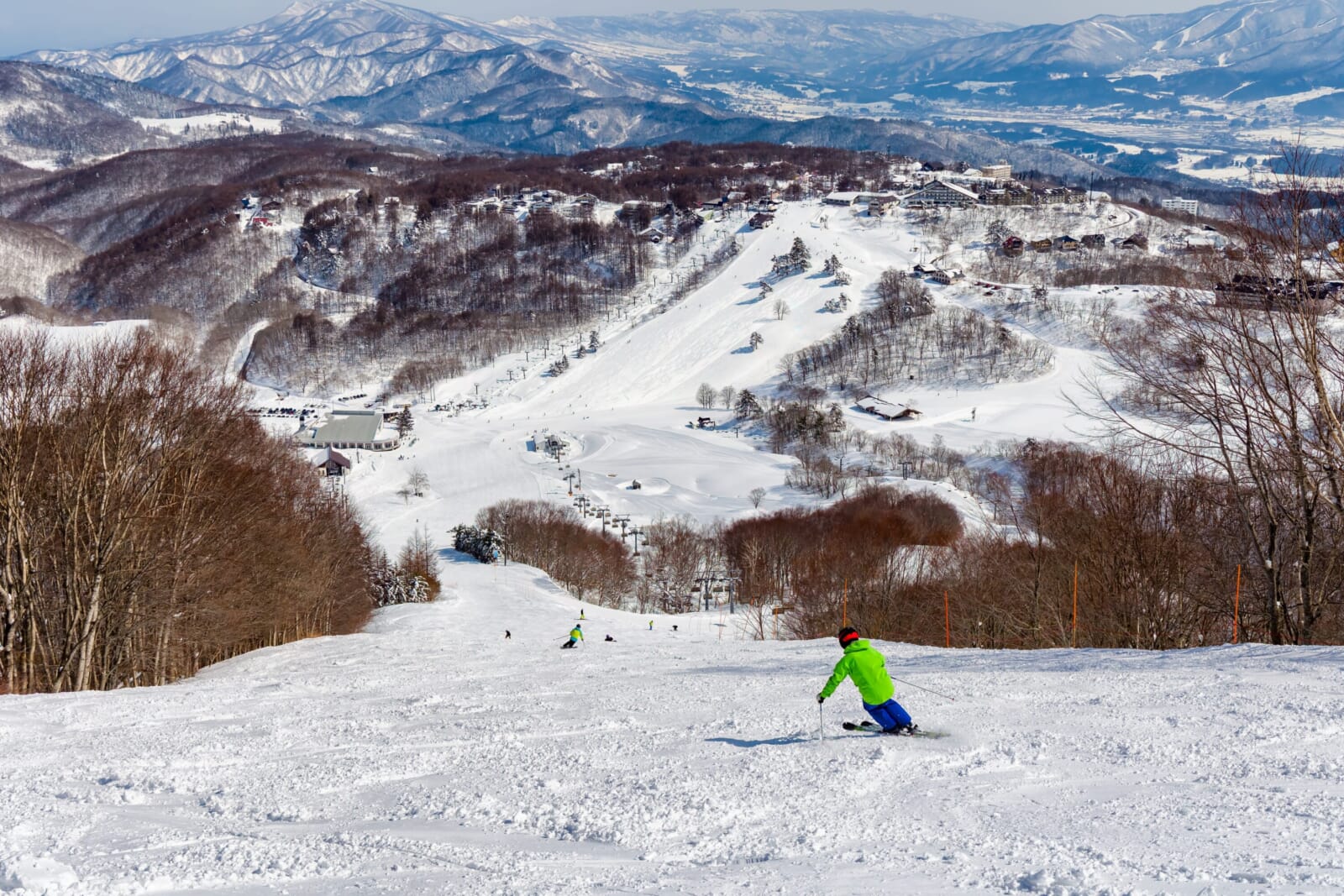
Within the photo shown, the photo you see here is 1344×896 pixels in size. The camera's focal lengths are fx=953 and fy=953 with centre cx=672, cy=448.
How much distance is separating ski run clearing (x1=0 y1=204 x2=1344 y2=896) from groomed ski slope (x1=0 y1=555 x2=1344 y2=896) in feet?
0.09

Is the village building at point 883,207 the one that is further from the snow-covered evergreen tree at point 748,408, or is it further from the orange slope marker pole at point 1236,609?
the orange slope marker pole at point 1236,609

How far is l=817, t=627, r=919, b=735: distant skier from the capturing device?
785 centimetres

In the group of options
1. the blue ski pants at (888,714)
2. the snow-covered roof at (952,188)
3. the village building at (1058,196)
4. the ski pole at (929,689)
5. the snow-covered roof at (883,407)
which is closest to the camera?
the blue ski pants at (888,714)

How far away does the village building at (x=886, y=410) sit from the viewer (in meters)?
79.6

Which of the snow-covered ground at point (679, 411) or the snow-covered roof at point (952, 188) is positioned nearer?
the snow-covered ground at point (679, 411)

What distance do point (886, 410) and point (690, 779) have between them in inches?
3009

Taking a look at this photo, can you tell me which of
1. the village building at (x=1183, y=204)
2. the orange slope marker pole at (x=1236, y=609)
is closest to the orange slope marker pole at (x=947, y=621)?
the orange slope marker pole at (x=1236, y=609)

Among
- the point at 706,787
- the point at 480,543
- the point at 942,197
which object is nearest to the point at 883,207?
the point at 942,197

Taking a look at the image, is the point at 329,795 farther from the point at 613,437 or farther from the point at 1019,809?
the point at 613,437

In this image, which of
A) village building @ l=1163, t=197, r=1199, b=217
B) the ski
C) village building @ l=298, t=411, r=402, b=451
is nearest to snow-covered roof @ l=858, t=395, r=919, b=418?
village building @ l=298, t=411, r=402, b=451

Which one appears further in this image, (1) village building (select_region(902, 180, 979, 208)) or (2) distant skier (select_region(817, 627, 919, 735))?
Result: (1) village building (select_region(902, 180, 979, 208))

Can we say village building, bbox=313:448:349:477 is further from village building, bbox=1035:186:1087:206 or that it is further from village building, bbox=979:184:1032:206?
village building, bbox=1035:186:1087:206

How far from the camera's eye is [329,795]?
7.11 metres

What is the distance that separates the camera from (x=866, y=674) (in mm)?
7859
